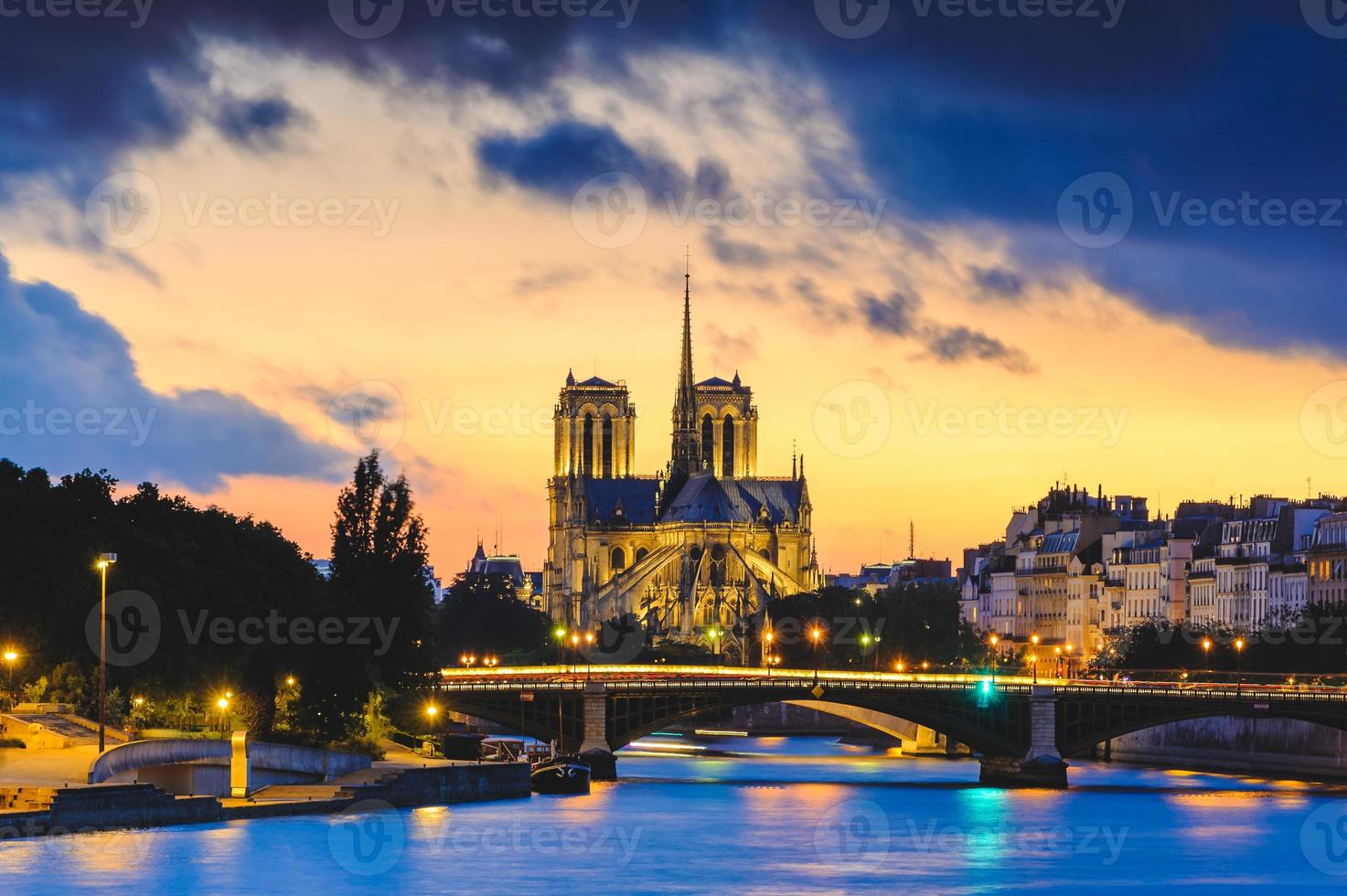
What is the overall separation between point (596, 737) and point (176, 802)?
3361 centimetres

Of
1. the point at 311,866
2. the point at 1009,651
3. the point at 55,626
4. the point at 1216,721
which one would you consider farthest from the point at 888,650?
the point at 311,866

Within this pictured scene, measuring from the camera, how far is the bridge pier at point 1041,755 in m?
98.6

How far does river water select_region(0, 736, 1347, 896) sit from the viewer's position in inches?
2520

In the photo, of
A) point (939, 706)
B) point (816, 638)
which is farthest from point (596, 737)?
point (816, 638)

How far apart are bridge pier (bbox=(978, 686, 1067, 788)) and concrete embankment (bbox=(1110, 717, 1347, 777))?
32.7ft

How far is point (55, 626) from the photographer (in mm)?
81062

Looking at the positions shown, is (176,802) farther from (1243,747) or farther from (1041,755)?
(1243,747)

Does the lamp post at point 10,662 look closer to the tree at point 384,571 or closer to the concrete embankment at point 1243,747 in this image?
the tree at point 384,571

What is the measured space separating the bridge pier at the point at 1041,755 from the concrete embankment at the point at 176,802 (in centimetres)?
2122

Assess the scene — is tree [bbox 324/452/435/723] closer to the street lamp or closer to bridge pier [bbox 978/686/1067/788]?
bridge pier [bbox 978/686/1067/788]

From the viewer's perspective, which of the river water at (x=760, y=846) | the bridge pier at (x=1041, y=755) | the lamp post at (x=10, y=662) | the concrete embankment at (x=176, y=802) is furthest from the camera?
the bridge pier at (x=1041, y=755)

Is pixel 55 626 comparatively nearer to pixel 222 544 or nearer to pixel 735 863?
pixel 222 544

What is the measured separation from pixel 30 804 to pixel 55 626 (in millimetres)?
17260

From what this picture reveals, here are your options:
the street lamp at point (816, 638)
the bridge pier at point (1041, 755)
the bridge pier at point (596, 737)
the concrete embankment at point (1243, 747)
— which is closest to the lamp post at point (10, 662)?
the bridge pier at point (596, 737)
